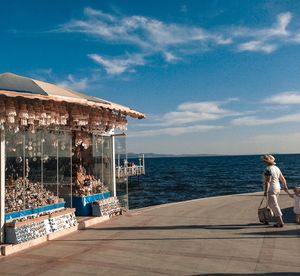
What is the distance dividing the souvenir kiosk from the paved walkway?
951 millimetres

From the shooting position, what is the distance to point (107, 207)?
42.7 ft

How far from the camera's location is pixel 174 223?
37.8 ft

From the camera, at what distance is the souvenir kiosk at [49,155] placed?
8883mm

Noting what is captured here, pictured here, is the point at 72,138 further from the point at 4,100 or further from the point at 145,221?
the point at 4,100

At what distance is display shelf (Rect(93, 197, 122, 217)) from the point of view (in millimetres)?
12633

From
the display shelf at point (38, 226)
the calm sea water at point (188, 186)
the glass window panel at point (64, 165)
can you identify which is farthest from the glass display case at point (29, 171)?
the calm sea water at point (188, 186)

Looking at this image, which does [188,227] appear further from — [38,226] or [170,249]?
[38,226]

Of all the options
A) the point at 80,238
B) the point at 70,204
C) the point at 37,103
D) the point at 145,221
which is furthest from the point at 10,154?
the point at 145,221

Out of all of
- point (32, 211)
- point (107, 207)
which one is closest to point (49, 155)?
point (32, 211)

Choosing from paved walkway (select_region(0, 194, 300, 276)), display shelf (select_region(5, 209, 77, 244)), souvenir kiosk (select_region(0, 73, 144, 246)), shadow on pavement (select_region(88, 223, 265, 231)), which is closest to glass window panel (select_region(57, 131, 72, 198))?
souvenir kiosk (select_region(0, 73, 144, 246))

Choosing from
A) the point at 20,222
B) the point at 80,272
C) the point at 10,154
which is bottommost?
the point at 80,272

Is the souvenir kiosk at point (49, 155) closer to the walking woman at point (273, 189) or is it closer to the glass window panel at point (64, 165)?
the glass window panel at point (64, 165)

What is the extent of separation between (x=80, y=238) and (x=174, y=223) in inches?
119

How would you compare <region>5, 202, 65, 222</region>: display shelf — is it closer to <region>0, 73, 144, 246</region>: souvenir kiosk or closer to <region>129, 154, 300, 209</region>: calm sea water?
<region>0, 73, 144, 246</region>: souvenir kiosk
